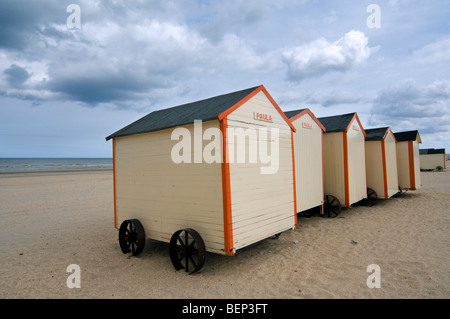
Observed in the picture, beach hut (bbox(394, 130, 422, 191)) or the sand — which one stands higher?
beach hut (bbox(394, 130, 422, 191))

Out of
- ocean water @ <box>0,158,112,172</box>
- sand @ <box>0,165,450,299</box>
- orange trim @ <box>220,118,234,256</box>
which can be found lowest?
sand @ <box>0,165,450,299</box>

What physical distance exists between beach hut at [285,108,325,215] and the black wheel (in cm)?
491

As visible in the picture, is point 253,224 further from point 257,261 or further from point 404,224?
point 404,224

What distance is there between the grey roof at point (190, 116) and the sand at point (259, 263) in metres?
3.14

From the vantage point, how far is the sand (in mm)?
4902

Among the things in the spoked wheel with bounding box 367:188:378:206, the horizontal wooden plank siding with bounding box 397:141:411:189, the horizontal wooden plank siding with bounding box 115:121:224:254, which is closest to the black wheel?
the horizontal wooden plank siding with bounding box 115:121:224:254

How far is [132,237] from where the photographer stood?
6.97 metres

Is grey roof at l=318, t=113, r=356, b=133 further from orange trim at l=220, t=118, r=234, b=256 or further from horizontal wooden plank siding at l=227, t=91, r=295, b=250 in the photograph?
orange trim at l=220, t=118, r=234, b=256

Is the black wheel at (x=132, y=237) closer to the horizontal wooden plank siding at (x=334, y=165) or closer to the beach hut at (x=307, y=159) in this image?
the beach hut at (x=307, y=159)

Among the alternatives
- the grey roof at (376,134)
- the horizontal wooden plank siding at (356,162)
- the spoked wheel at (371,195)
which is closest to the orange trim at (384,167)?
the grey roof at (376,134)

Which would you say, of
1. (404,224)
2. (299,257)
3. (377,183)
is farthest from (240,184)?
(377,183)
